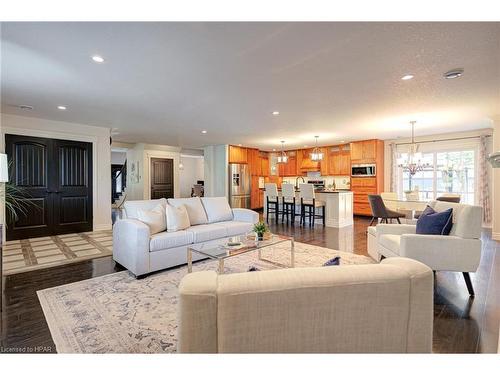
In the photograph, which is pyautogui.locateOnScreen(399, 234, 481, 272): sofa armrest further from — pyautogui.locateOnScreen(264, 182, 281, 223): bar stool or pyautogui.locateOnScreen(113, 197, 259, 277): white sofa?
pyautogui.locateOnScreen(264, 182, 281, 223): bar stool

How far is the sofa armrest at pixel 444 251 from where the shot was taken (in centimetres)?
247

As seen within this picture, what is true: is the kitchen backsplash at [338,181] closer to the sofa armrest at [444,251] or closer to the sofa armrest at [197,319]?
the sofa armrest at [444,251]

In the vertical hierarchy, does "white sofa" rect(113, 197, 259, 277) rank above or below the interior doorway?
below

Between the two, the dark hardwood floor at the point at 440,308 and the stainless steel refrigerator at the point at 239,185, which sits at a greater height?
the stainless steel refrigerator at the point at 239,185

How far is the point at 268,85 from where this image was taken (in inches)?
128

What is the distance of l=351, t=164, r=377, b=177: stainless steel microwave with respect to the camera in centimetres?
771

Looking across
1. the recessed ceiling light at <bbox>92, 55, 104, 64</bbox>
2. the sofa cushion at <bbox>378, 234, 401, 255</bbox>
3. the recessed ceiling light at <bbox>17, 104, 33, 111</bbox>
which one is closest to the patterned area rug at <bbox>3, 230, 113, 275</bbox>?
the recessed ceiling light at <bbox>17, 104, 33, 111</bbox>

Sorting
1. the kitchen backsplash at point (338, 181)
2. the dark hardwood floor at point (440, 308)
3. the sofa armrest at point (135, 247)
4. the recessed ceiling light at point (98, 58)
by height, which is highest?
the recessed ceiling light at point (98, 58)

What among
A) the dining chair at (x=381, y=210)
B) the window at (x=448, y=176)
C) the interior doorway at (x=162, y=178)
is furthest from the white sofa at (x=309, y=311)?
the interior doorway at (x=162, y=178)

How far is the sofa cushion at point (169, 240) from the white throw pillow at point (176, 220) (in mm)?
98

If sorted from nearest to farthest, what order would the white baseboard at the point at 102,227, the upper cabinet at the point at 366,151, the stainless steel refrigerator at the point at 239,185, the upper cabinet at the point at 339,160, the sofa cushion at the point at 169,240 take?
the sofa cushion at the point at 169,240 → the white baseboard at the point at 102,227 → the upper cabinet at the point at 366,151 → the upper cabinet at the point at 339,160 → the stainless steel refrigerator at the point at 239,185

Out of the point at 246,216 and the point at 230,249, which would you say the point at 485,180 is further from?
the point at 230,249
